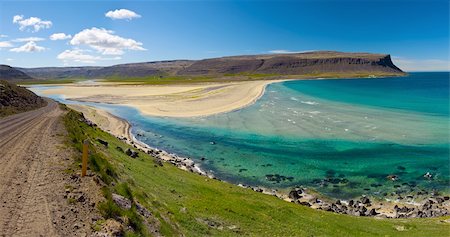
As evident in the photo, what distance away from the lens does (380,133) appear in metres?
57.3

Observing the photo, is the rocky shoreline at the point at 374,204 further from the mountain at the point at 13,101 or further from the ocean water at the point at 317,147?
the mountain at the point at 13,101

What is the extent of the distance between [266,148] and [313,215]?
24.1m

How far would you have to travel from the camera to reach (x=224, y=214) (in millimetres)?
20391

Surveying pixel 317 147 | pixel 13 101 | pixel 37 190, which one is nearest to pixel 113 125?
pixel 13 101

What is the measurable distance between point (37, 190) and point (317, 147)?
39.2 m

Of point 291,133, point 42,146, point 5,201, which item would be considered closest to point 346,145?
point 291,133

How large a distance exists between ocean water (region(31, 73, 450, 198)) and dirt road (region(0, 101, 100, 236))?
19.1 m

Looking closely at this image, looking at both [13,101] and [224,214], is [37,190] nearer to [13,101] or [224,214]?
[224,214]

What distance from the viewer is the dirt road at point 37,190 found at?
11820 millimetres

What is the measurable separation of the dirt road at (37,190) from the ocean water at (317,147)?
751 inches

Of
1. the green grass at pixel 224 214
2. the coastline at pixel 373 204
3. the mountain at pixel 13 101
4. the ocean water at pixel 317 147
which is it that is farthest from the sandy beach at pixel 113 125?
the coastline at pixel 373 204

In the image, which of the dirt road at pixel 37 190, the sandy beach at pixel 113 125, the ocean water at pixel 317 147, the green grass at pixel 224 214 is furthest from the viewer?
the sandy beach at pixel 113 125

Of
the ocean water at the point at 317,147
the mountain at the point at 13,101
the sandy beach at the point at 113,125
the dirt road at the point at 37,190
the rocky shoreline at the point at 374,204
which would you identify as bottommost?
the rocky shoreline at the point at 374,204

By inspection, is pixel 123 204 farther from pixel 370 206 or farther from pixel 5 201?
pixel 370 206
